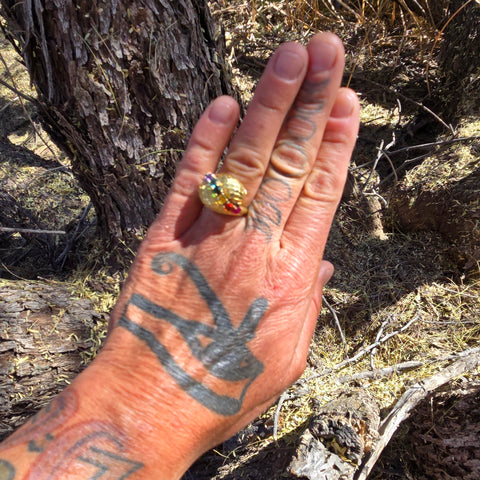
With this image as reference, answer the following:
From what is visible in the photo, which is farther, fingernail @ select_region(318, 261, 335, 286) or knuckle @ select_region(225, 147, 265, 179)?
fingernail @ select_region(318, 261, 335, 286)

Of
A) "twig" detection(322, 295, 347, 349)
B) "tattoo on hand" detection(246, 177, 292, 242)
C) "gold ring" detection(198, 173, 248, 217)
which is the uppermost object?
"gold ring" detection(198, 173, 248, 217)

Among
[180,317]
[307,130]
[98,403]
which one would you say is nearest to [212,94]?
[307,130]

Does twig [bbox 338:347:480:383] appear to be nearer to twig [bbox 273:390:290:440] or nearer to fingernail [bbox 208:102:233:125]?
twig [bbox 273:390:290:440]

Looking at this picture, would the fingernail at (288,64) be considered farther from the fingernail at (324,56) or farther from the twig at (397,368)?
the twig at (397,368)

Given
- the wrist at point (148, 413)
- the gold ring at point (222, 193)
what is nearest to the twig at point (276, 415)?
the wrist at point (148, 413)

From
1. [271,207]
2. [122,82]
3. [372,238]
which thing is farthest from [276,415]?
[122,82]

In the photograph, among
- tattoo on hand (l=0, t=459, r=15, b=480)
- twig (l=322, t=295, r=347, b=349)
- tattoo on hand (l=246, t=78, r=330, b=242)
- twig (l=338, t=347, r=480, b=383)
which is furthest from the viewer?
twig (l=322, t=295, r=347, b=349)

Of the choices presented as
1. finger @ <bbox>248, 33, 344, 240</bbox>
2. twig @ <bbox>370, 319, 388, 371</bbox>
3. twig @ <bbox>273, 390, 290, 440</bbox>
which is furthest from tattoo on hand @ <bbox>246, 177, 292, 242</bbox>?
twig @ <bbox>370, 319, 388, 371</bbox>
